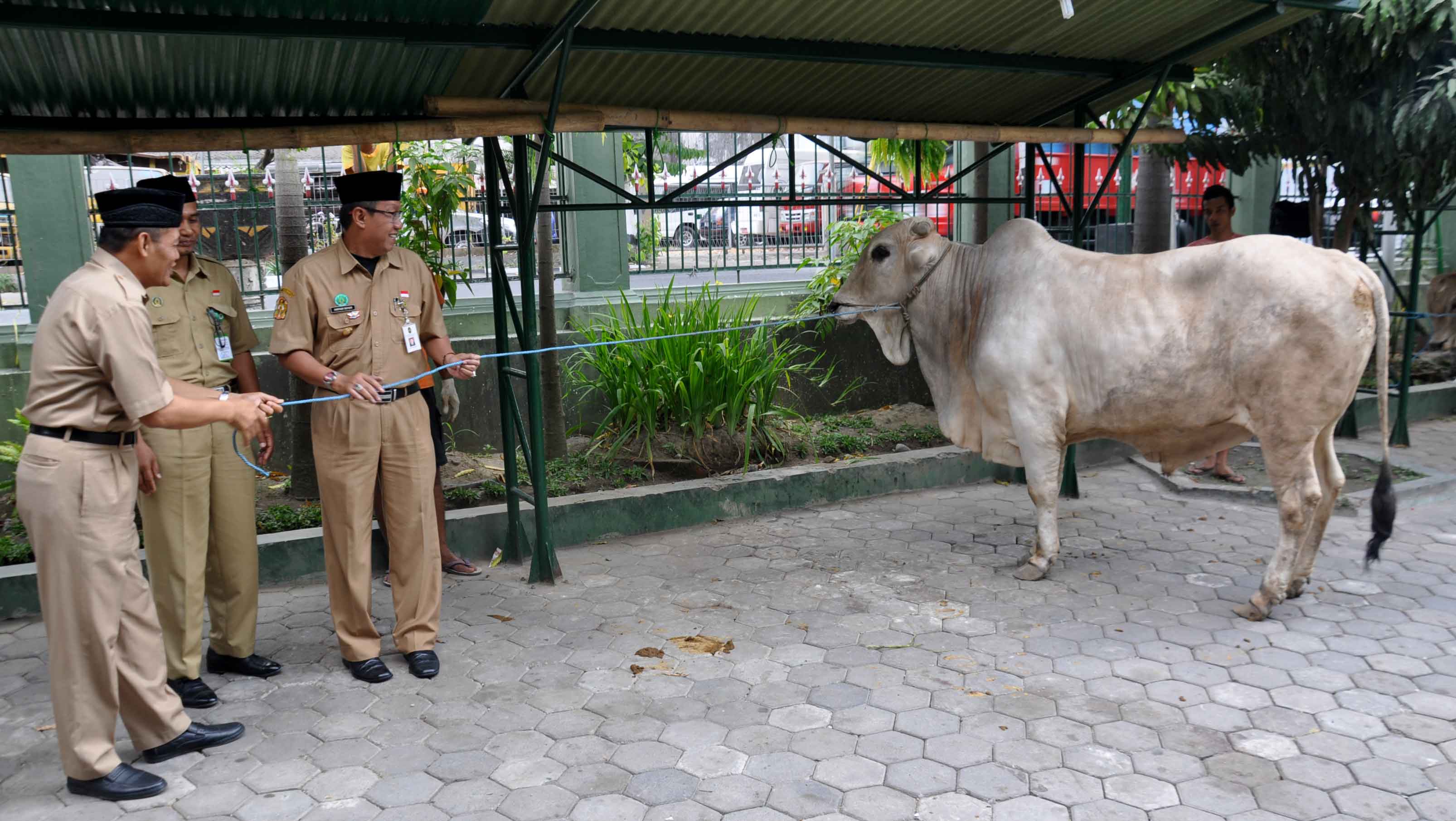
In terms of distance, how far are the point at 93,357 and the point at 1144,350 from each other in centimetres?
423

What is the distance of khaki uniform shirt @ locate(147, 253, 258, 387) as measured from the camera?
420 centimetres

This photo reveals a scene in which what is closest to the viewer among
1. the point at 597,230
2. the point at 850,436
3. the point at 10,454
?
the point at 10,454

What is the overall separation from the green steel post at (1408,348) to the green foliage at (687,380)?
465 cm

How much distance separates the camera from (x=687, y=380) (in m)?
6.79

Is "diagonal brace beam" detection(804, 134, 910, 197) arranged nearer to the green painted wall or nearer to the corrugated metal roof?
the corrugated metal roof

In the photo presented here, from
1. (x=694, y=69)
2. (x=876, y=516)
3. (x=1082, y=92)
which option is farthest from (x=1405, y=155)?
(x=694, y=69)

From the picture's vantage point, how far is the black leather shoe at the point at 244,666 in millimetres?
4379

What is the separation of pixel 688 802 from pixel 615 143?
662 centimetres

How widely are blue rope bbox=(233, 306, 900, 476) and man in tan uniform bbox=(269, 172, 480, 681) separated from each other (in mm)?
44

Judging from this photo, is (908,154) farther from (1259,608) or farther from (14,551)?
(14,551)

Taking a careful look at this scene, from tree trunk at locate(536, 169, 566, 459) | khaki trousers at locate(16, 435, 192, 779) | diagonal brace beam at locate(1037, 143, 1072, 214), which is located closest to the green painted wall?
tree trunk at locate(536, 169, 566, 459)

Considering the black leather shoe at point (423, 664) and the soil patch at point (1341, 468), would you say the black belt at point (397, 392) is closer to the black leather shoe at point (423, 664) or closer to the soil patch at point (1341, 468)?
the black leather shoe at point (423, 664)

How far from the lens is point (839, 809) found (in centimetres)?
330

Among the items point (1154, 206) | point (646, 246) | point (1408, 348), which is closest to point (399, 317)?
point (646, 246)
